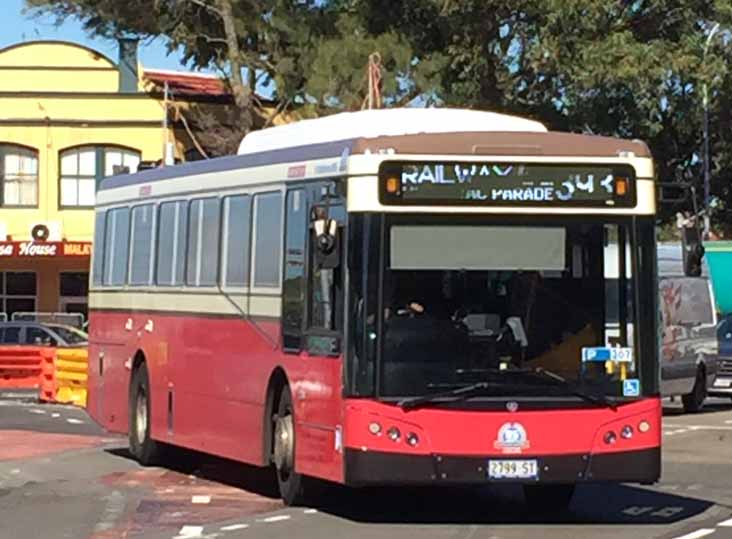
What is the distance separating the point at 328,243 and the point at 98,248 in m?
7.96

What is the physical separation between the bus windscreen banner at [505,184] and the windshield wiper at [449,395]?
54.3 inches

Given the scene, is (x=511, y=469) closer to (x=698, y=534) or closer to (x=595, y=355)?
(x=595, y=355)

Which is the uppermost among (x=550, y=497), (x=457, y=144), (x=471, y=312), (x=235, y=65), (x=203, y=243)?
(x=235, y=65)

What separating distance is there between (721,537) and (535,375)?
1796 mm

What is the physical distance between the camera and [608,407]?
1339cm

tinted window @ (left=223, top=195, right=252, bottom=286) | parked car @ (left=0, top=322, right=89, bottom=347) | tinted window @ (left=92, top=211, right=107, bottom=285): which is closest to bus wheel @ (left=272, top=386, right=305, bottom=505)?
tinted window @ (left=223, top=195, right=252, bottom=286)

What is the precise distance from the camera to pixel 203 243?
16953 mm

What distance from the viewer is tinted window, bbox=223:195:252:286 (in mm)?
15773

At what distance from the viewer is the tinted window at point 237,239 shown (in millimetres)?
15773

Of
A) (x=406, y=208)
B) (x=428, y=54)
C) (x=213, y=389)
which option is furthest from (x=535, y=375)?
(x=428, y=54)

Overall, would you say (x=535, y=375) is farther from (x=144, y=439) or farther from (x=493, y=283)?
(x=144, y=439)

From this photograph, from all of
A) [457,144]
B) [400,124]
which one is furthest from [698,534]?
[400,124]

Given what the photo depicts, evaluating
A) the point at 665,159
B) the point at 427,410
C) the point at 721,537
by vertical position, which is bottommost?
the point at 721,537

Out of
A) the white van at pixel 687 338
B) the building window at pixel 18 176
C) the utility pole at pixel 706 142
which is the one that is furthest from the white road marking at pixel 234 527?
the building window at pixel 18 176
